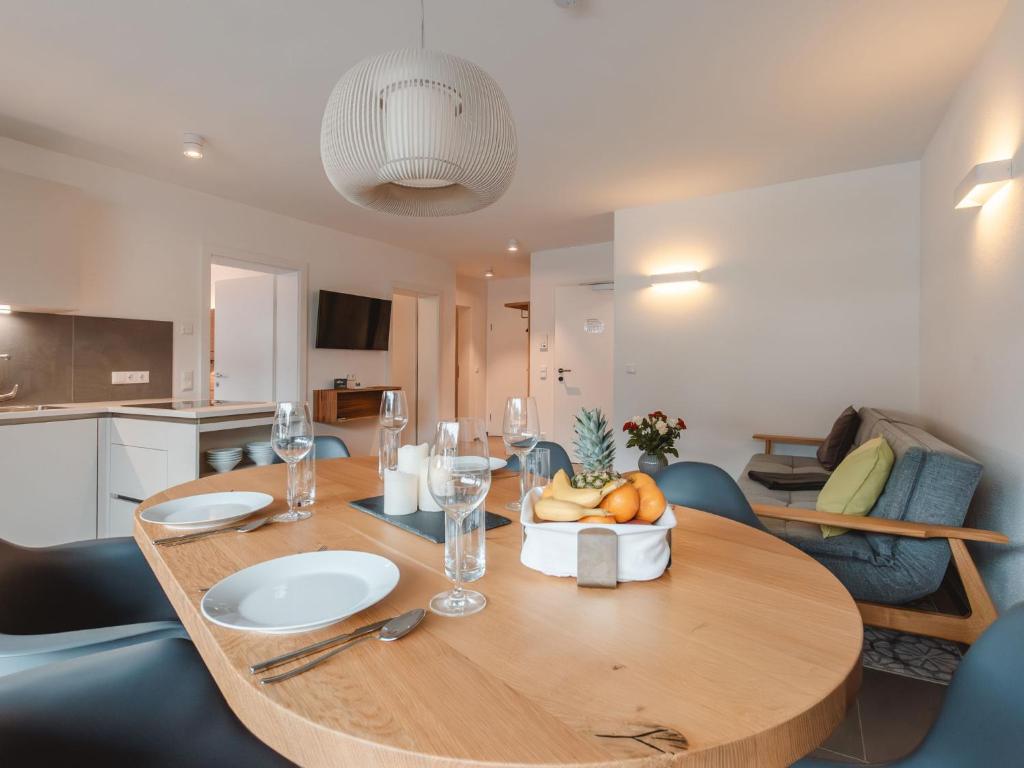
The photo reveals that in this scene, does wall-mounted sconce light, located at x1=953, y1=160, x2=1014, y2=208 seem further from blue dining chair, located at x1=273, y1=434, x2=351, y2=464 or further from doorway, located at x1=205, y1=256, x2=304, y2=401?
doorway, located at x1=205, y1=256, x2=304, y2=401

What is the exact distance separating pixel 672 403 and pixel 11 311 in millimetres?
4645

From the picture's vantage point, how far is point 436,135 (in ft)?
3.87

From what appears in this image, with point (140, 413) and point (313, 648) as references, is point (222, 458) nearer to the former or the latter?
point (140, 413)

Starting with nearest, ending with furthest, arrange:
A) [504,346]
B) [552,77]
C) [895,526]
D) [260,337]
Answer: [895,526]
[552,77]
[260,337]
[504,346]

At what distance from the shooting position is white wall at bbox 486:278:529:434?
300 inches

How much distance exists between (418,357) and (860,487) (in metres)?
5.51

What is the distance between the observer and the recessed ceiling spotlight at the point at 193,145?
120 inches

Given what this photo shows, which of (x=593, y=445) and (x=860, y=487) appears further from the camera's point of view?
(x=860, y=487)

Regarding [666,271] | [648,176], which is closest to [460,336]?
[666,271]

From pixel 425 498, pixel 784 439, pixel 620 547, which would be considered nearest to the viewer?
pixel 620 547

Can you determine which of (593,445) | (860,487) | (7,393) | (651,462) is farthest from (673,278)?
(7,393)

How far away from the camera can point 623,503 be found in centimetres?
87

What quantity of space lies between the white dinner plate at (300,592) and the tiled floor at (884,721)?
53.1 inches

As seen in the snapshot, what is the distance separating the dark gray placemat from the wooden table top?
0.11 meters
